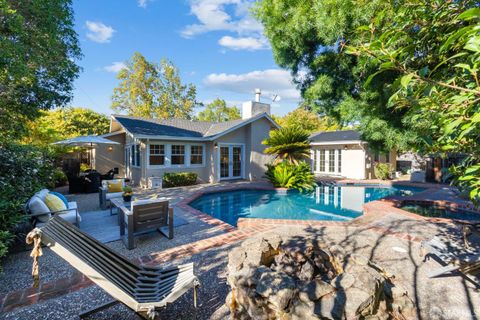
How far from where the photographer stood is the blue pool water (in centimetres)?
902

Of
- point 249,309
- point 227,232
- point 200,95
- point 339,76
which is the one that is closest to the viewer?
point 249,309

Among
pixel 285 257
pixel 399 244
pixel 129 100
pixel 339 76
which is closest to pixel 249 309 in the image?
pixel 285 257

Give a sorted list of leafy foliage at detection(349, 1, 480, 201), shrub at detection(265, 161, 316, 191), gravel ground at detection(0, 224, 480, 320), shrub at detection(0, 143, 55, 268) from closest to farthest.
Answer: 1. leafy foliage at detection(349, 1, 480, 201)
2. gravel ground at detection(0, 224, 480, 320)
3. shrub at detection(0, 143, 55, 268)
4. shrub at detection(265, 161, 316, 191)

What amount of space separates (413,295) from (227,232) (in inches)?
151

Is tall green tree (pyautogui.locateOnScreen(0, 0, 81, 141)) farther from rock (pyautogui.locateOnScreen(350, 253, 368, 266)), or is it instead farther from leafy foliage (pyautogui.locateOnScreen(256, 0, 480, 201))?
rock (pyautogui.locateOnScreen(350, 253, 368, 266))

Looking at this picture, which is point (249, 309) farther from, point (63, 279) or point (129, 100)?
point (129, 100)

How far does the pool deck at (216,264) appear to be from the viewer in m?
A: 2.99

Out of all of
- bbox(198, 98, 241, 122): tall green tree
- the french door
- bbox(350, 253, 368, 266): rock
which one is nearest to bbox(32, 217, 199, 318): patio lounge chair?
bbox(350, 253, 368, 266): rock

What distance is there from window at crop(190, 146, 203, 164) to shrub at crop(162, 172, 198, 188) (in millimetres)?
1165

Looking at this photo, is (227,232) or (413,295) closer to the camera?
(413,295)

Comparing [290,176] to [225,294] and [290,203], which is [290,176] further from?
[225,294]

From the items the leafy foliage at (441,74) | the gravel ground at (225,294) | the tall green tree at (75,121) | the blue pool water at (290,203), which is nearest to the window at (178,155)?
the blue pool water at (290,203)

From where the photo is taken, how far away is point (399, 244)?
4.98 metres

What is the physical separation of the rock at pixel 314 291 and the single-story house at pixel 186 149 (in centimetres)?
1155
